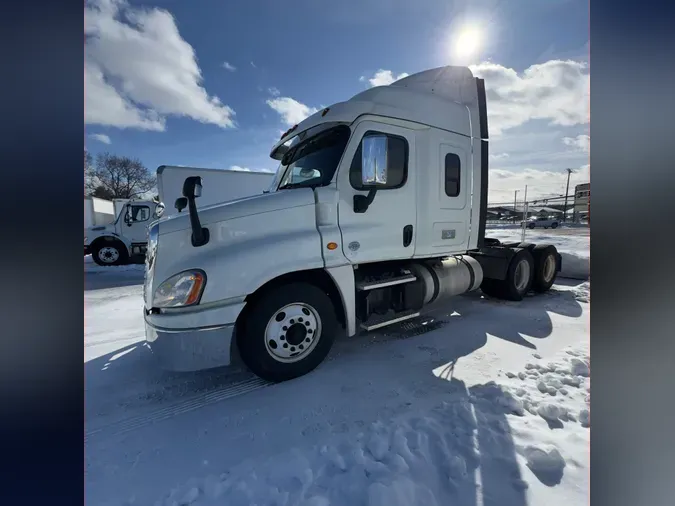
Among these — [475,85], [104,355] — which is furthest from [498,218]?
[104,355]

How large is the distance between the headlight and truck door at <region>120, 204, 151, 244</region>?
12511 mm

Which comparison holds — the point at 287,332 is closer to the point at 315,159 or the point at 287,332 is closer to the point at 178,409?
the point at 178,409

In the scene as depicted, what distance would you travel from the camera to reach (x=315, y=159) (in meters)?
3.61

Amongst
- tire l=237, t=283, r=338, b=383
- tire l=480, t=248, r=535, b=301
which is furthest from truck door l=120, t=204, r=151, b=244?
tire l=480, t=248, r=535, b=301

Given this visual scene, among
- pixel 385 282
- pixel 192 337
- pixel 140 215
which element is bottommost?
pixel 192 337

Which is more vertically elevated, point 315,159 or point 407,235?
point 315,159

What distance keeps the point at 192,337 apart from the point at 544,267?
698 centimetres

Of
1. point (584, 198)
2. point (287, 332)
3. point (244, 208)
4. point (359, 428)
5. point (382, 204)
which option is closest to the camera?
point (584, 198)

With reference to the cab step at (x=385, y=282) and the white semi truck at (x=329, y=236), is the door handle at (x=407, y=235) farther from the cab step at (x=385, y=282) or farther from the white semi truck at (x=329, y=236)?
the cab step at (x=385, y=282)

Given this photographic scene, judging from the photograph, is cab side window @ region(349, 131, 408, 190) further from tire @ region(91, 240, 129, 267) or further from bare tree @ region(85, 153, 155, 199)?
bare tree @ region(85, 153, 155, 199)

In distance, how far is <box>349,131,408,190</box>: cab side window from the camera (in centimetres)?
338

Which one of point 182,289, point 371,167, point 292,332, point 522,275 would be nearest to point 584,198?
point 371,167
